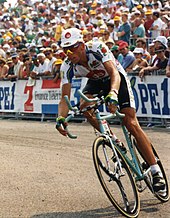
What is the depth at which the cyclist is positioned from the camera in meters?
5.90

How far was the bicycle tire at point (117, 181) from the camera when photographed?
18.0 feet

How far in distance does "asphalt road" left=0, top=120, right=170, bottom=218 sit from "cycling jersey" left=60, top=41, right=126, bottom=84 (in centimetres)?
136

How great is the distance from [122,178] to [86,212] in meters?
0.58

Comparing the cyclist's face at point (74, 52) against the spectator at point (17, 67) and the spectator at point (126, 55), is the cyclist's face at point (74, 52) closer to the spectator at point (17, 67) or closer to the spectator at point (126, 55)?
the spectator at point (126, 55)

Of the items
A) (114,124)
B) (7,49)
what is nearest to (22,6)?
(7,49)

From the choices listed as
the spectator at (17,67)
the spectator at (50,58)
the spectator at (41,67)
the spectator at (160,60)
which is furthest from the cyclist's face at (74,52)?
the spectator at (17,67)

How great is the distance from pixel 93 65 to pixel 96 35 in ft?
40.5

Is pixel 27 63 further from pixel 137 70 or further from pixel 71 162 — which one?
pixel 71 162

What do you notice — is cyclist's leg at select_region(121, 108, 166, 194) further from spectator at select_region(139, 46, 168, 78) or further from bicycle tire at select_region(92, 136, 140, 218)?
spectator at select_region(139, 46, 168, 78)

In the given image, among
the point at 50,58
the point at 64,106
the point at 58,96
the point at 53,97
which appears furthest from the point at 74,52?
the point at 50,58

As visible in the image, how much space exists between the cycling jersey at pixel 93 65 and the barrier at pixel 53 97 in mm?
7086

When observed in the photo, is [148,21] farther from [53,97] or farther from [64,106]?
[64,106]

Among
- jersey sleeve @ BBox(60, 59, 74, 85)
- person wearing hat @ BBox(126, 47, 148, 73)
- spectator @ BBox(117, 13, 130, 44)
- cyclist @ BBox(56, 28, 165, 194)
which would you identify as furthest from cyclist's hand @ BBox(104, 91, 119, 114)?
spectator @ BBox(117, 13, 130, 44)

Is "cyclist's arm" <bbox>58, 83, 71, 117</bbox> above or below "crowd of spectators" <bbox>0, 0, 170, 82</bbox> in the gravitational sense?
above
